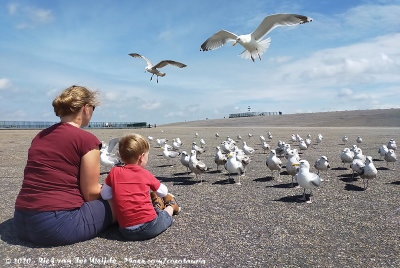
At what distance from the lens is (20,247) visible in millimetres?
4801

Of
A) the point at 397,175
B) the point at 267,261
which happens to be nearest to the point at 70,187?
the point at 267,261

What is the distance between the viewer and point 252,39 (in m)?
14.8

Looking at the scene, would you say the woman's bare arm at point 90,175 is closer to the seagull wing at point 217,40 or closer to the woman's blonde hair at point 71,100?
the woman's blonde hair at point 71,100

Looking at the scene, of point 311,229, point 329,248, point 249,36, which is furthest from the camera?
point 249,36

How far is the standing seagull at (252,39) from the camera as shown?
43.2 feet

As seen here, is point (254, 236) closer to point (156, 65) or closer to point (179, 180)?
point (179, 180)

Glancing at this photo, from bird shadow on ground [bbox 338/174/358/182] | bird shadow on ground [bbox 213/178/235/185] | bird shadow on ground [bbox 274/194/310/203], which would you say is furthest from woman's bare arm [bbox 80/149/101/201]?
bird shadow on ground [bbox 338/174/358/182]

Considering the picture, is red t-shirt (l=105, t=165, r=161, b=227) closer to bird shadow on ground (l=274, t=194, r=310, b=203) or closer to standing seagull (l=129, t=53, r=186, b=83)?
bird shadow on ground (l=274, t=194, r=310, b=203)

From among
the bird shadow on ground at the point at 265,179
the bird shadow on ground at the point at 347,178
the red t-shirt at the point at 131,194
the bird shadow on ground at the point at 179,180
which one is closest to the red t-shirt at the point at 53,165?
the red t-shirt at the point at 131,194

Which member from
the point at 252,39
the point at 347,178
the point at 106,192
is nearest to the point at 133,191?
the point at 106,192

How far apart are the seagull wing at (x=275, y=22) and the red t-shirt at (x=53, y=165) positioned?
10.3m

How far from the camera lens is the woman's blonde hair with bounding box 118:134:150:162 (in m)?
4.78

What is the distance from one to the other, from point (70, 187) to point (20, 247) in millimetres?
1314

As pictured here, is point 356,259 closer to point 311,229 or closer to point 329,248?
point 329,248
